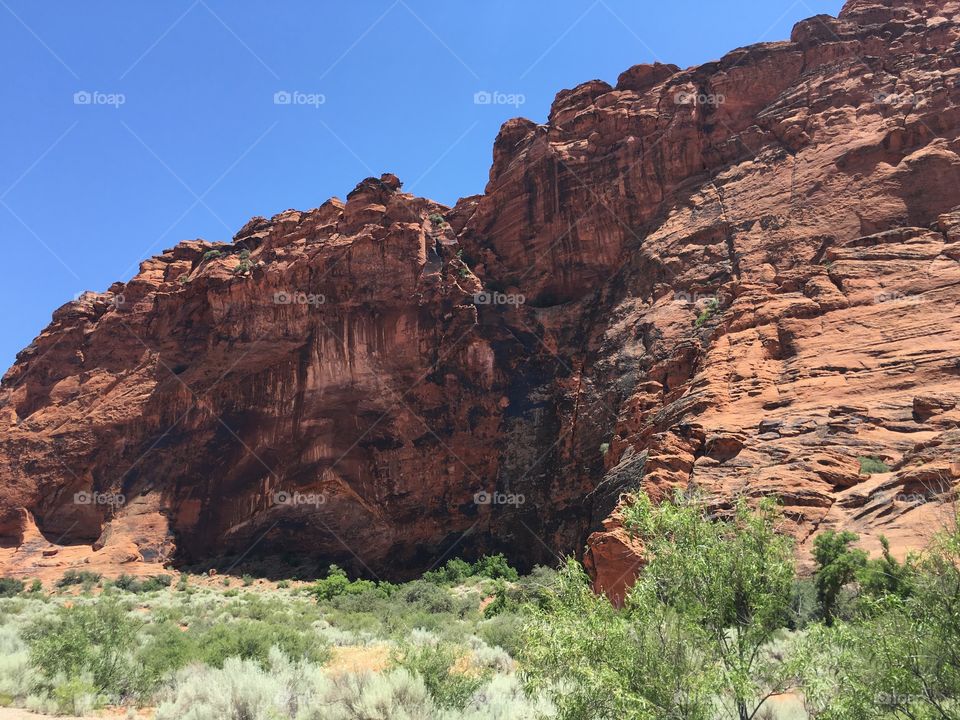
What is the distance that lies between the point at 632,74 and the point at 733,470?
1224 inches

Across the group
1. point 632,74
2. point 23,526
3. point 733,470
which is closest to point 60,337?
point 23,526

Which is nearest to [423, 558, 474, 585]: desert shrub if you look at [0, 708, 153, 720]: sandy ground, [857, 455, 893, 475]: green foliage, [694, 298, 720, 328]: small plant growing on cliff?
[694, 298, 720, 328]: small plant growing on cliff

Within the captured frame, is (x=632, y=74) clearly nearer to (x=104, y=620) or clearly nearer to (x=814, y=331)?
(x=814, y=331)

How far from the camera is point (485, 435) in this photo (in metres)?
37.6

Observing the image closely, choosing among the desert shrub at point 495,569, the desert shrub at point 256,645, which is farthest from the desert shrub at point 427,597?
the desert shrub at point 256,645

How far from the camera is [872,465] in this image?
1698cm

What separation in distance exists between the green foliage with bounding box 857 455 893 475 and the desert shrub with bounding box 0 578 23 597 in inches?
1448

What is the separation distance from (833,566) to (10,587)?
37693 mm

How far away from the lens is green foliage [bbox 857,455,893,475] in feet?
55.2

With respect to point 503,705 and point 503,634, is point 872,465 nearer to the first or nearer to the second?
point 503,634

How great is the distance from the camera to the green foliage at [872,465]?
16.8 meters

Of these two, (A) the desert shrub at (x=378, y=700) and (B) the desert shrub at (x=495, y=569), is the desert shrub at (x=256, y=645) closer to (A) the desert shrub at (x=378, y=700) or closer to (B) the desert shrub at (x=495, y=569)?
(A) the desert shrub at (x=378, y=700)

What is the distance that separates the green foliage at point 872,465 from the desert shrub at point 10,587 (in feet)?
121

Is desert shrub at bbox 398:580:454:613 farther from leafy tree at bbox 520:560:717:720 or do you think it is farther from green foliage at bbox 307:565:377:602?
leafy tree at bbox 520:560:717:720
